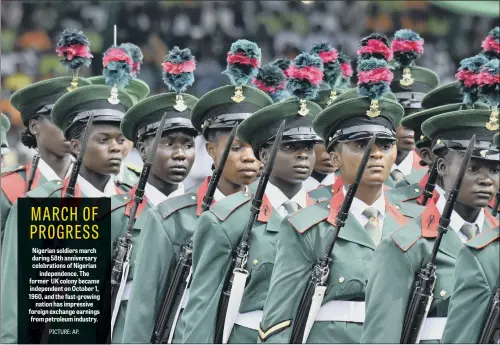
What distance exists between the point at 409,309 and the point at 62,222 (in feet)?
8.43

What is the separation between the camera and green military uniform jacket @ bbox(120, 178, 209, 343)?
10781 millimetres

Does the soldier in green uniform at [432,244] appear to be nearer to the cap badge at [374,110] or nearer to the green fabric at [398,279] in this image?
the green fabric at [398,279]

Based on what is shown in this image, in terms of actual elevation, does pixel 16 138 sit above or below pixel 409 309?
above

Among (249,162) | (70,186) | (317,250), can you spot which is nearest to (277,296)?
(317,250)

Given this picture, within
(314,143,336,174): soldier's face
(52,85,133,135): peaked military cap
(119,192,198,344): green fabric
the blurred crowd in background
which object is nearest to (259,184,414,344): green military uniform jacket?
(119,192,198,344): green fabric

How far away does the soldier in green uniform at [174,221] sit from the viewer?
10789 millimetres

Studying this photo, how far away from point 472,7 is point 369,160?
9.46m

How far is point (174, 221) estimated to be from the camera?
10891 millimetres

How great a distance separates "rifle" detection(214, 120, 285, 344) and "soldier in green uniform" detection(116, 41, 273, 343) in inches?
16.9

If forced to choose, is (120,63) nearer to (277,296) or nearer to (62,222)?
(62,222)

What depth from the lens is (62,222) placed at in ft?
36.7

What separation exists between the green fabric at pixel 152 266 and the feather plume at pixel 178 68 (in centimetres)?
86

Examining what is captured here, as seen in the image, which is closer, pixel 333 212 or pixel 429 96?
pixel 333 212

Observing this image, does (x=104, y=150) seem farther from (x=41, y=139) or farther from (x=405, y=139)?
(x=405, y=139)
